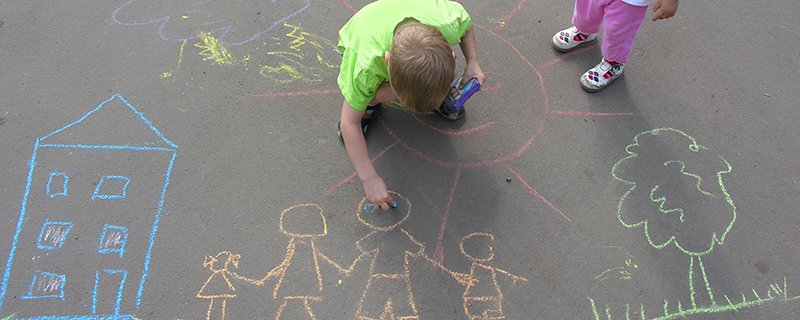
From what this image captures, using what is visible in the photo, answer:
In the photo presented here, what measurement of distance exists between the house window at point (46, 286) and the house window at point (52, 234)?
0.14 m

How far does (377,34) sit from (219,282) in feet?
4.91

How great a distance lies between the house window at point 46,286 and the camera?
6.84 feet

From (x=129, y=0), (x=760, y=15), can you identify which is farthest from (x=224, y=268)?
(x=760, y=15)

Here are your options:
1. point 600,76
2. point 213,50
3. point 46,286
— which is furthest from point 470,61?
point 46,286

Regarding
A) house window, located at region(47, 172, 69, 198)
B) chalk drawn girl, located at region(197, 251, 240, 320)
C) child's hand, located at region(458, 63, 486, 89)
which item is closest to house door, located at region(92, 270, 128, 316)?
chalk drawn girl, located at region(197, 251, 240, 320)

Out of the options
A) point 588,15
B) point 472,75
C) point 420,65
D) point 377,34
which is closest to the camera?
point 420,65

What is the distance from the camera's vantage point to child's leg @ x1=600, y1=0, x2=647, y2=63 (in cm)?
216

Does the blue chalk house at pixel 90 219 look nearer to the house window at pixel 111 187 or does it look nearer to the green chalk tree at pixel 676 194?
the house window at pixel 111 187

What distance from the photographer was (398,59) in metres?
1.57

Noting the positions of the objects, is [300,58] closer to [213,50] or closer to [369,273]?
[213,50]

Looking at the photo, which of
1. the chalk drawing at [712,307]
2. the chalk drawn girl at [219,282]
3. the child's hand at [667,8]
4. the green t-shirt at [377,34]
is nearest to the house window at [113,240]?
the chalk drawn girl at [219,282]

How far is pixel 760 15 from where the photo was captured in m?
2.79

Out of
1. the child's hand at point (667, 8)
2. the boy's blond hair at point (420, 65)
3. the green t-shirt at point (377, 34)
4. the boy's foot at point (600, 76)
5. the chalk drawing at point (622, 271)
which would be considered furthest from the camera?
the boy's foot at point (600, 76)

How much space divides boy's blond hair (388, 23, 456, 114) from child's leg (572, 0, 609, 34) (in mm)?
1229
